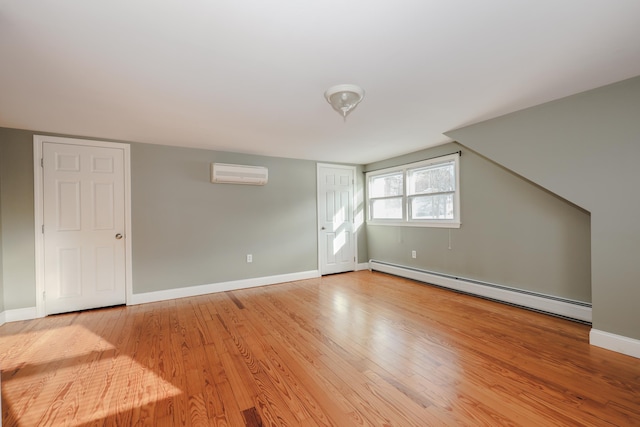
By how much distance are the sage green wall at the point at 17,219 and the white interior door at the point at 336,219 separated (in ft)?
13.0

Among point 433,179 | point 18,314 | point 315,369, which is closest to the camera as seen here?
point 315,369

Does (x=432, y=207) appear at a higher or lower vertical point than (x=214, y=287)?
higher

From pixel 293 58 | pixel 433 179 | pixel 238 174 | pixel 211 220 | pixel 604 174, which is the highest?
pixel 293 58

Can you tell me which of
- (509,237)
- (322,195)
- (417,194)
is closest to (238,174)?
(322,195)

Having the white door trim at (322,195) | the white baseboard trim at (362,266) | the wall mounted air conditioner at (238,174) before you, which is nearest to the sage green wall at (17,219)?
the wall mounted air conditioner at (238,174)

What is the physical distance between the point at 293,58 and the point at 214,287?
11.6 feet

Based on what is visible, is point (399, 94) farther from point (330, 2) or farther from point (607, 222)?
point (607, 222)

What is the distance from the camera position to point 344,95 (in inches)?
85.7

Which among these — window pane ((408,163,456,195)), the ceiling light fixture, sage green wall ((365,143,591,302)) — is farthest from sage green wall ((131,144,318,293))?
the ceiling light fixture

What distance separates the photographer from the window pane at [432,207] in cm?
417

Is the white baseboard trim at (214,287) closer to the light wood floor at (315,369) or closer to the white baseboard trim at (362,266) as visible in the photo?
the light wood floor at (315,369)

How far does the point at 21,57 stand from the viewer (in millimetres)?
1767

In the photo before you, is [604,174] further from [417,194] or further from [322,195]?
[322,195]

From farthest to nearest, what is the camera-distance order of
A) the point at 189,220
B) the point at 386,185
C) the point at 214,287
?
the point at 386,185 < the point at 214,287 < the point at 189,220
